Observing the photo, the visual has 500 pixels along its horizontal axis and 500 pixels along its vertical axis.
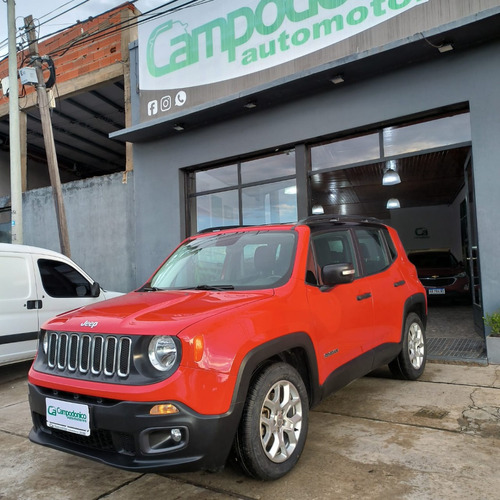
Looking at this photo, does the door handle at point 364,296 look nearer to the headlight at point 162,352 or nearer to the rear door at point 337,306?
the rear door at point 337,306

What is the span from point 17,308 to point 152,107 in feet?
18.9

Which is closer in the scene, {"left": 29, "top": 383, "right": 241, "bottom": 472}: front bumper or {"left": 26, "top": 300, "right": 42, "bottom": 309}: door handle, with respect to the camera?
{"left": 29, "top": 383, "right": 241, "bottom": 472}: front bumper

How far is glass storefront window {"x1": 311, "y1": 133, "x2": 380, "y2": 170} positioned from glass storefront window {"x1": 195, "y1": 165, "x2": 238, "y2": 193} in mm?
1851

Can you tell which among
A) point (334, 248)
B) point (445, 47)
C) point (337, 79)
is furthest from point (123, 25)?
point (334, 248)

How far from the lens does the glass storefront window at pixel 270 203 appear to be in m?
8.66

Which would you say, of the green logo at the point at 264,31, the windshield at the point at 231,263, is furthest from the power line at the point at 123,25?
the windshield at the point at 231,263

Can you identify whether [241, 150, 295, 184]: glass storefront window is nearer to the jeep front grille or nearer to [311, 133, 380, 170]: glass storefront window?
[311, 133, 380, 170]: glass storefront window

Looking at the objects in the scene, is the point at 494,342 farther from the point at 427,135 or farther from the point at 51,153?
the point at 51,153

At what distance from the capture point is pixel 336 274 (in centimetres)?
345

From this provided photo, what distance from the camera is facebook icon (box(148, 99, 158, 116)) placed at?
10048 mm

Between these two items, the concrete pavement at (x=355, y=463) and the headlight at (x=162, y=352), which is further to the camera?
the concrete pavement at (x=355, y=463)

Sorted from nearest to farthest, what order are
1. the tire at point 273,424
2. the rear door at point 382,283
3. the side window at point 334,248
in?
the tire at point 273,424
the side window at point 334,248
the rear door at point 382,283

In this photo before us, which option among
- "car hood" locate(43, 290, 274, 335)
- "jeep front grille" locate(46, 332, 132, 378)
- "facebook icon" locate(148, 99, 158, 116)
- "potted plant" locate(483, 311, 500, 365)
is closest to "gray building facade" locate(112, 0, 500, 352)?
"facebook icon" locate(148, 99, 158, 116)

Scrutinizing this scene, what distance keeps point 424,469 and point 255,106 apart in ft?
23.1
